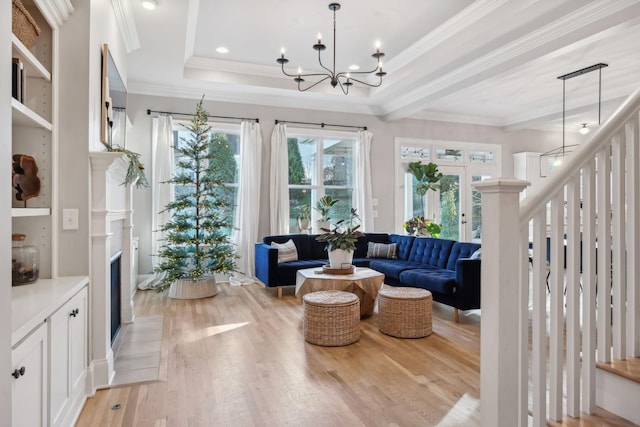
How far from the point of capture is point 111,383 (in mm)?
2619

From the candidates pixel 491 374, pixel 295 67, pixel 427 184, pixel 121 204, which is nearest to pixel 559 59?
pixel 427 184

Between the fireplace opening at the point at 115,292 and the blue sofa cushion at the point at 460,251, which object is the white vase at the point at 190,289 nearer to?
the fireplace opening at the point at 115,292

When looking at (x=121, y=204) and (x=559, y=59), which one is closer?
(x=121, y=204)

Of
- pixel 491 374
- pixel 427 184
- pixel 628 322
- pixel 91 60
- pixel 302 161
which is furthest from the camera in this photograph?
pixel 427 184

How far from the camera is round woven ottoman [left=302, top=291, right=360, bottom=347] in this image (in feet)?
11.0

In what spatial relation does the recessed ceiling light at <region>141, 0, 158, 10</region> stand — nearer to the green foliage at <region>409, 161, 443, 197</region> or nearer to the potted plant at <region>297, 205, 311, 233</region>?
the potted plant at <region>297, 205, 311, 233</region>

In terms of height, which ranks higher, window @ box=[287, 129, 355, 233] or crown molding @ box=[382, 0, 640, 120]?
crown molding @ box=[382, 0, 640, 120]

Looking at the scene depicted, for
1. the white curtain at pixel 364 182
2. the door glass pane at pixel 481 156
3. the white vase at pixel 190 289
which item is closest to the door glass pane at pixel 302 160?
the white curtain at pixel 364 182

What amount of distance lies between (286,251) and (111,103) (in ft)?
10.0

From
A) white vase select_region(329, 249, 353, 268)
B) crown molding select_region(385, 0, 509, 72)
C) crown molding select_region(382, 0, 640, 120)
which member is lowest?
white vase select_region(329, 249, 353, 268)

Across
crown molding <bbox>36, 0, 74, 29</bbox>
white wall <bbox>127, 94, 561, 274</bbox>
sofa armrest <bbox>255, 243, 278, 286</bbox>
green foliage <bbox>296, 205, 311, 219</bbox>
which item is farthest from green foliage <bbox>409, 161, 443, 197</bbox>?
crown molding <bbox>36, 0, 74, 29</bbox>

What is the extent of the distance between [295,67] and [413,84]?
1.76 metres

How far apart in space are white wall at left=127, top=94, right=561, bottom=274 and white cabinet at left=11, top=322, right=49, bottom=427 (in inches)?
169

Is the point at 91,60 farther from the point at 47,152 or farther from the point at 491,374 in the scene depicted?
the point at 491,374
